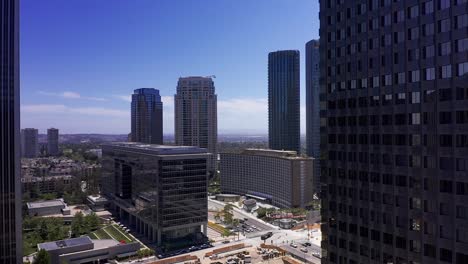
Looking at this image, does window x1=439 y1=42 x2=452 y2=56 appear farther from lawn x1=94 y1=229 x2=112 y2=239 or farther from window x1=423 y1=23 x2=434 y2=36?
lawn x1=94 y1=229 x2=112 y2=239

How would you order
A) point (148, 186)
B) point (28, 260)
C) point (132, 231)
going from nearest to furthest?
point (28, 260) < point (148, 186) < point (132, 231)

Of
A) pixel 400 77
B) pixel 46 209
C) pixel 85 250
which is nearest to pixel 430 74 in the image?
pixel 400 77

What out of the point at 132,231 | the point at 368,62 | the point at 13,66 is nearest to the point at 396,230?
the point at 368,62

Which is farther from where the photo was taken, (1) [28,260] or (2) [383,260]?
(1) [28,260]

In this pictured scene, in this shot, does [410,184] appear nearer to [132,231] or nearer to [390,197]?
[390,197]

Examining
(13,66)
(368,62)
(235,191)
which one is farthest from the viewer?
(235,191)

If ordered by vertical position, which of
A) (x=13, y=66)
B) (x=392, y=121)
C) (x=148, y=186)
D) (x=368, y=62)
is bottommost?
(x=148, y=186)

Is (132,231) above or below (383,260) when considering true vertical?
below
